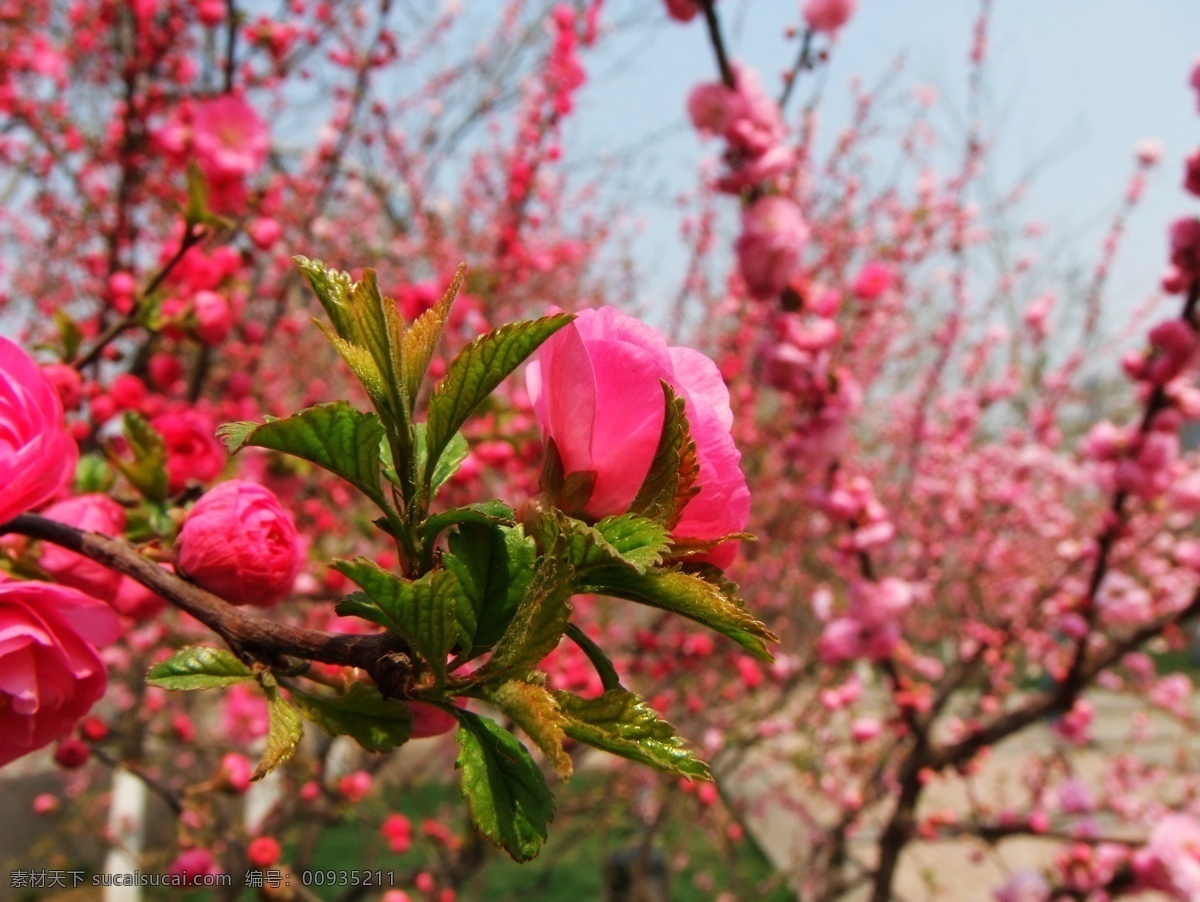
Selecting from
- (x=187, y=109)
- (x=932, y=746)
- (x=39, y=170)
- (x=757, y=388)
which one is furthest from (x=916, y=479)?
(x=39, y=170)

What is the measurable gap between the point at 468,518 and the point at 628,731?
0.13 metres

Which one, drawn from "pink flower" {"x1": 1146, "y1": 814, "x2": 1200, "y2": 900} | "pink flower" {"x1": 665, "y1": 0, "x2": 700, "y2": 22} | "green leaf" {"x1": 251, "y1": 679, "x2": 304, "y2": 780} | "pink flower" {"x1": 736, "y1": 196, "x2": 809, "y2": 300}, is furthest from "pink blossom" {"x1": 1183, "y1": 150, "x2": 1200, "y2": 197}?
"green leaf" {"x1": 251, "y1": 679, "x2": 304, "y2": 780}

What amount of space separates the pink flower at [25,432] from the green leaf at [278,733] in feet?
0.57

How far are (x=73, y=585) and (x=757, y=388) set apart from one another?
11.5ft

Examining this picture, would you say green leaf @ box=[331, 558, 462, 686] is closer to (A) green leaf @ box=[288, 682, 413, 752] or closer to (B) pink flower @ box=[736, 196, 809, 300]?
(A) green leaf @ box=[288, 682, 413, 752]

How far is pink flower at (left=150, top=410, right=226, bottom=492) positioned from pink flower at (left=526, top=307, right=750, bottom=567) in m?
0.75

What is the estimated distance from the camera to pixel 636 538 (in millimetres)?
355

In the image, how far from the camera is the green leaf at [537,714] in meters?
0.31

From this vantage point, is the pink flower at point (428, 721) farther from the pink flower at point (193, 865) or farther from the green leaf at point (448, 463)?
the pink flower at point (193, 865)

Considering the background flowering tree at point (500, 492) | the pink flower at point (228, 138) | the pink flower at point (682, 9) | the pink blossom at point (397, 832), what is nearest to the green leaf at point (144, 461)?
the background flowering tree at point (500, 492)

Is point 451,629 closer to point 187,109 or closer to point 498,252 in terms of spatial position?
point 187,109

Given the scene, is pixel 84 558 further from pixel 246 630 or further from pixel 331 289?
pixel 331 289

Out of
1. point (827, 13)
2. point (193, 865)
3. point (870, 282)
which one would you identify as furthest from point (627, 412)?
point (870, 282)

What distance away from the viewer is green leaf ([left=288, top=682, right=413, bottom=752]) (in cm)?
43
